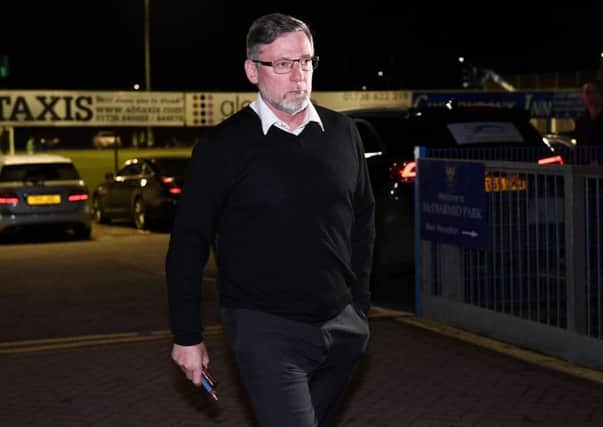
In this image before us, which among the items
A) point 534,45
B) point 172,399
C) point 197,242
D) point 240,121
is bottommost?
point 172,399

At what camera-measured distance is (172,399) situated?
23.4ft

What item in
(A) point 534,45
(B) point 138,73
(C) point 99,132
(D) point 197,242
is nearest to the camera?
(D) point 197,242

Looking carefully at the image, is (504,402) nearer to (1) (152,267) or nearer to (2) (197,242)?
(2) (197,242)

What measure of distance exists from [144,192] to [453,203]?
1225 centimetres

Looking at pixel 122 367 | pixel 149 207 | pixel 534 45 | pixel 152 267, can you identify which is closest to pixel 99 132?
pixel 534 45

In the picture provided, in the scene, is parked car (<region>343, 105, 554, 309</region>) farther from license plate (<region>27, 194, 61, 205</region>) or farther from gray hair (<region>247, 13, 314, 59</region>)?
license plate (<region>27, 194, 61, 205</region>)

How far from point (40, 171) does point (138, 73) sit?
96.9m

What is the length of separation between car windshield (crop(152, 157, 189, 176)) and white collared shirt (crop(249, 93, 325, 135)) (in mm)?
16692

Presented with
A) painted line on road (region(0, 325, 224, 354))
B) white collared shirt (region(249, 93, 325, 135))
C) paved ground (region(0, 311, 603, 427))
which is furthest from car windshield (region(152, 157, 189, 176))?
white collared shirt (region(249, 93, 325, 135))

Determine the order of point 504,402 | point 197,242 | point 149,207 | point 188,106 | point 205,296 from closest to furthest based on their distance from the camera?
point 197,242 < point 504,402 < point 205,296 < point 149,207 < point 188,106

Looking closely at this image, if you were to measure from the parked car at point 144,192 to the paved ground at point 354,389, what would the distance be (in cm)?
1080

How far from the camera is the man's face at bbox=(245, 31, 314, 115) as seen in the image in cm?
380

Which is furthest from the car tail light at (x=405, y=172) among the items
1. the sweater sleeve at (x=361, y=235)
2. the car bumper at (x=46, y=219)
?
the car bumper at (x=46, y=219)

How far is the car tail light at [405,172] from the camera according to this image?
1141cm
